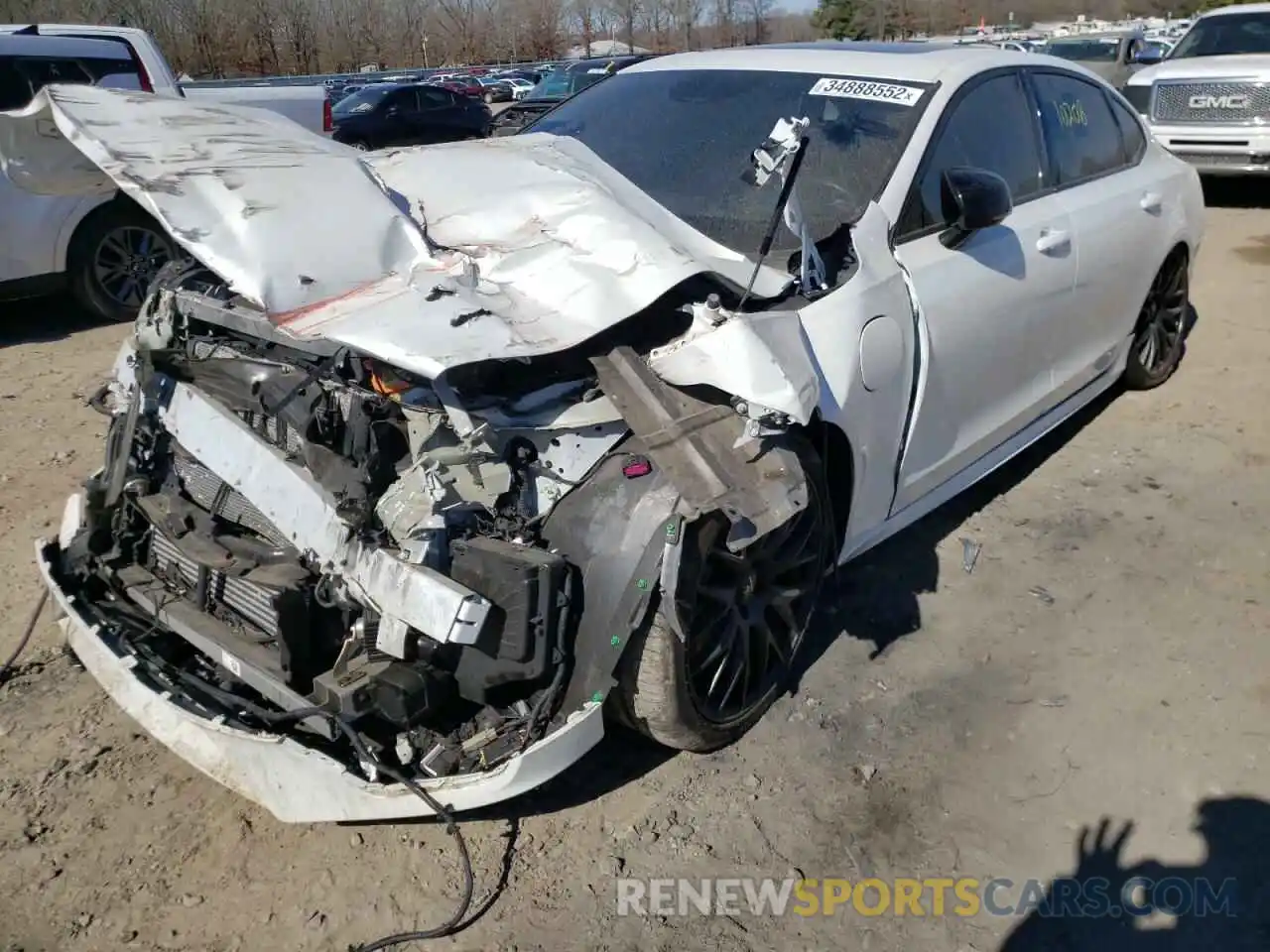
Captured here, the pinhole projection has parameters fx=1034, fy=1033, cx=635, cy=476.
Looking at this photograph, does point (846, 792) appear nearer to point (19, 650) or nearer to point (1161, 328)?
point (19, 650)

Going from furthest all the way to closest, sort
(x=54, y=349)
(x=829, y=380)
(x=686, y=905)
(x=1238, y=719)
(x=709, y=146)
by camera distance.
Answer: (x=54, y=349) < (x=709, y=146) < (x=1238, y=719) < (x=829, y=380) < (x=686, y=905)

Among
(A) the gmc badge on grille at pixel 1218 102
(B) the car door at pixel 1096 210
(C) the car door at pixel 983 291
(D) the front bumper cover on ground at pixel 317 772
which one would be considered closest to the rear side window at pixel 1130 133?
(B) the car door at pixel 1096 210

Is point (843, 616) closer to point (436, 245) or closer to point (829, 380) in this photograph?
point (829, 380)

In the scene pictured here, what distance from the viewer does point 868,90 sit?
359 cm

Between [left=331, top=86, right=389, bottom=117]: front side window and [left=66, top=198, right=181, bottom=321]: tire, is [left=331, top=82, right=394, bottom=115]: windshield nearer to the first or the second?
[left=331, top=86, right=389, bottom=117]: front side window

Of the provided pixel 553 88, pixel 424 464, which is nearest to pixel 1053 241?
pixel 424 464

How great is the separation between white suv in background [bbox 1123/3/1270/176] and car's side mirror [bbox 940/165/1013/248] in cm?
852

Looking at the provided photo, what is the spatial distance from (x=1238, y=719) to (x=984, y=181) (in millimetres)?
1856

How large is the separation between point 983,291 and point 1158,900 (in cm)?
194

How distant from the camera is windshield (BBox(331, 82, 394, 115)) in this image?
18312 mm

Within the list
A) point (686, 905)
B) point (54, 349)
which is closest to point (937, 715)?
point (686, 905)

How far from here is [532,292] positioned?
2.67 meters

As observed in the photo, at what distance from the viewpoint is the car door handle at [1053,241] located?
12.7 ft

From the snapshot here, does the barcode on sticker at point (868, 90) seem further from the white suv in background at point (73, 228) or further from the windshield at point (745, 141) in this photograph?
the white suv in background at point (73, 228)
